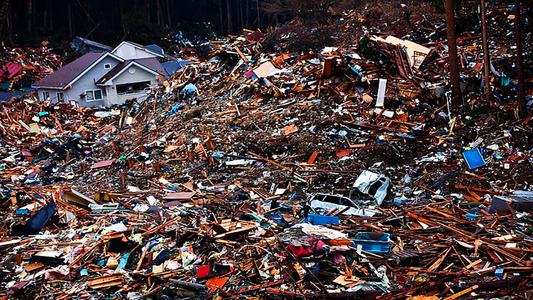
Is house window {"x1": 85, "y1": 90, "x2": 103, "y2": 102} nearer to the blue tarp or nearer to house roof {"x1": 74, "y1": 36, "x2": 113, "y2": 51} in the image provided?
house roof {"x1": 74, "y1": 36, "x2": 113, "y2": 51}

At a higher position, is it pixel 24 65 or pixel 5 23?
pixel 5 23

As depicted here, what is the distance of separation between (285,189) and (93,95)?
1827 cm

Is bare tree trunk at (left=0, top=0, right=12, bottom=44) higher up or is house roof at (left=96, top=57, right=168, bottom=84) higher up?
bare tree trunk at (left=0, top=0, right=12, bottom=44)

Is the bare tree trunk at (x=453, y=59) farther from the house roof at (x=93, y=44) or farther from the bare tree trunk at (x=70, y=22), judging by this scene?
the bare tree trunk at (x=70, y=22)

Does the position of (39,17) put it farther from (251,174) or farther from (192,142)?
(251,174)

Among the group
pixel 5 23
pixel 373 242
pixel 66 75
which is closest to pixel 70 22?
pixel 5 23

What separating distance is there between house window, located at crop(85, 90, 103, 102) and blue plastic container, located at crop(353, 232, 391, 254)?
21140 millimetres

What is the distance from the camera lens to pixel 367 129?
13.6 meters

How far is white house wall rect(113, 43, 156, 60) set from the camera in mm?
34000

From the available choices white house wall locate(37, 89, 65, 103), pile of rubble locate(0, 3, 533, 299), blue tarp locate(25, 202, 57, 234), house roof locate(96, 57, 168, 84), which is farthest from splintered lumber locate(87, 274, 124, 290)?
white house wall locate(37, 89, 65, 103)

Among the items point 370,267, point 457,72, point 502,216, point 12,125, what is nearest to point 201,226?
point 370,267

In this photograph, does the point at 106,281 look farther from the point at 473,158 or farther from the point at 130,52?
the point at 130,52

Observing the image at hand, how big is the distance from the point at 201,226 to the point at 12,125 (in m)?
13.9

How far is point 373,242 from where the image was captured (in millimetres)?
8352
